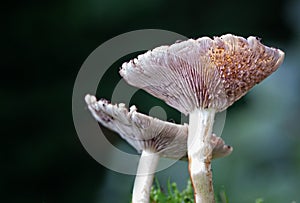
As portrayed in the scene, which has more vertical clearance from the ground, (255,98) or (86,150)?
(255,98)

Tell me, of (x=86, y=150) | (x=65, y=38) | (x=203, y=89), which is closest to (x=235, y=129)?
(x=86, y=150)

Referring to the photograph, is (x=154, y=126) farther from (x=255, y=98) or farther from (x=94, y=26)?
(x=94, y=26)

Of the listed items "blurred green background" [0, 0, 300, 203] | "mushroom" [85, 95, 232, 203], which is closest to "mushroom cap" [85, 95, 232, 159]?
"mushroom" [85, 95, 232, 203]

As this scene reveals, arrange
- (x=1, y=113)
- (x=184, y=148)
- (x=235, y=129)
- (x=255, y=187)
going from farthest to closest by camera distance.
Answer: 1. (x=1, y=113)
2. (x=235, y=129)
3. (x=255, y=187)
4. (x=184, y=148)

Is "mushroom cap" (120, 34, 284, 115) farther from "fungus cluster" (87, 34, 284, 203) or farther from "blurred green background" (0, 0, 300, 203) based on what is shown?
"blurred green background" (0, 0, 300, 203)

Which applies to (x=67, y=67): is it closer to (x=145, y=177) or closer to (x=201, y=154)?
(x=145, y=177)

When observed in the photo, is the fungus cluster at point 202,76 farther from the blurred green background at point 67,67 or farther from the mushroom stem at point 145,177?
the blurred green background at point 67,67
